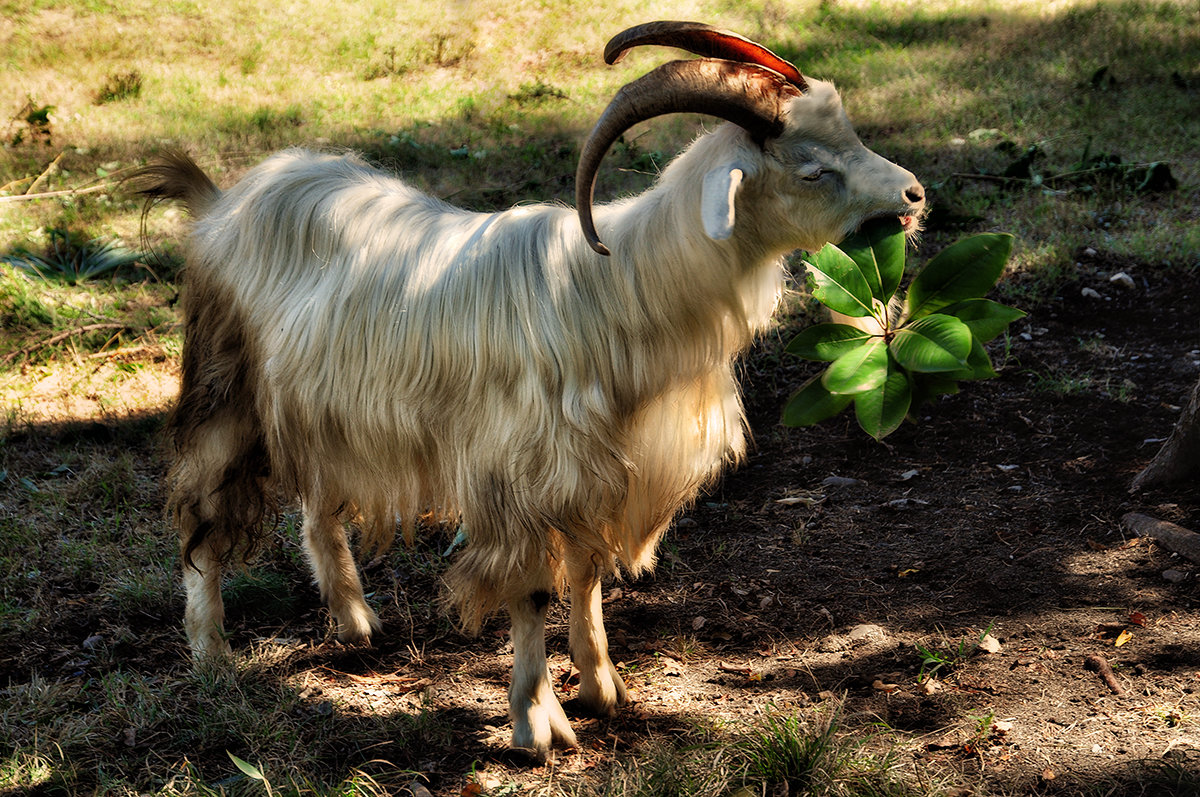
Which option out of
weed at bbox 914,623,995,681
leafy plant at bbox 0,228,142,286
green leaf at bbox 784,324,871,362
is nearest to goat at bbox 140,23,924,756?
green leaf at bbox 784,324,871,362

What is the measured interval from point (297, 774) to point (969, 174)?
19.6ft

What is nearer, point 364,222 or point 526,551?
point 526,551

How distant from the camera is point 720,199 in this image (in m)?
2.38

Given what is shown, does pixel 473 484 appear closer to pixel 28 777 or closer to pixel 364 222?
pixel 364 222

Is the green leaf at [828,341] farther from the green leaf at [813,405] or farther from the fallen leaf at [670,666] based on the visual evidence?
the fallen leaf at [670,666]

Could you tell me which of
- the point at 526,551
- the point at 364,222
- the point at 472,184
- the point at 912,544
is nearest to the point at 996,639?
the point at 912,544

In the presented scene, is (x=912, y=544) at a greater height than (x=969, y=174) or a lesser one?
lesser

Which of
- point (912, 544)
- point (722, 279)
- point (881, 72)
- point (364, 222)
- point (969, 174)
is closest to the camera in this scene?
point (722, 279)

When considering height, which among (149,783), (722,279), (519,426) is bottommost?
(149,783)

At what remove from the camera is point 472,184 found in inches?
290

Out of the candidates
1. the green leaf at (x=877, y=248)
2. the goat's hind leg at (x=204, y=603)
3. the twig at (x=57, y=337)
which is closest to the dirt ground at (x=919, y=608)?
the goat's hind leg at (x=204, y=603)

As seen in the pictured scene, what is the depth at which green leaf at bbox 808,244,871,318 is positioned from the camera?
101 inches

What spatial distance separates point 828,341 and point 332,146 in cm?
628

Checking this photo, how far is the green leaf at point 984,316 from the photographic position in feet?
8.69
